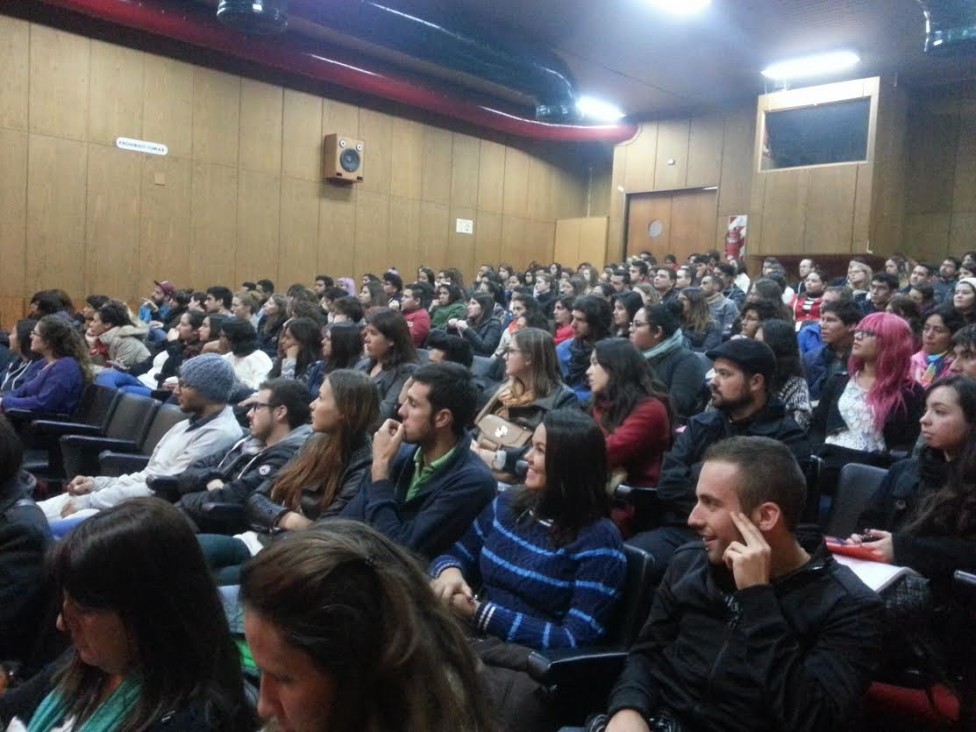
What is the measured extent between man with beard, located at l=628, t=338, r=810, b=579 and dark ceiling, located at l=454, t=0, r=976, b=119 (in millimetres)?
5555

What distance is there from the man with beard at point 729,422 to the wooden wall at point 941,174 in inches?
329

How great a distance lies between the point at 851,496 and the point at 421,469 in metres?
1.41

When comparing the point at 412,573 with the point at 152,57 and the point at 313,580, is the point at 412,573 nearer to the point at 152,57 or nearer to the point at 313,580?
the point at 313,580

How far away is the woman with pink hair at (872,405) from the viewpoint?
322 centimetres

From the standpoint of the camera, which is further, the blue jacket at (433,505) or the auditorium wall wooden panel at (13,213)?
the auditorium wall wooden panel at (13,213)

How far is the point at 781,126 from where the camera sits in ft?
33.2

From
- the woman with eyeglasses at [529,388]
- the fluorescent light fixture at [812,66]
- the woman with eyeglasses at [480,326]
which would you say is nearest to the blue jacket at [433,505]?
the woman with eyeglasses at [529,388]

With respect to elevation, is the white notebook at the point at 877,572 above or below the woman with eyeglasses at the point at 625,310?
below

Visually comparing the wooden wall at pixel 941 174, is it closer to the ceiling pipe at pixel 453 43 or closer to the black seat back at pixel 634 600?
the ceiling pipe at pixel 453 43

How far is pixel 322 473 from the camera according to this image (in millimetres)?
2676

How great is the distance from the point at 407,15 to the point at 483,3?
0.74m

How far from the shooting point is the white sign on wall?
8.56m

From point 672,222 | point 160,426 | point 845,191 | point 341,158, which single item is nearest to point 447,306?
point 341,158

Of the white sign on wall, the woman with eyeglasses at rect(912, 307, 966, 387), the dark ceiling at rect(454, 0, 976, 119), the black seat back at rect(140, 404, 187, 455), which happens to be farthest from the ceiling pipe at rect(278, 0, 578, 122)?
the woman with eyeglasses at rect(912, 307, 966, 387)
